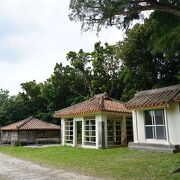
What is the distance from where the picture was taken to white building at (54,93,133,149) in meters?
20.6

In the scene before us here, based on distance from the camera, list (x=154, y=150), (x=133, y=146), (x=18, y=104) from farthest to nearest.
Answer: (x=18, y=104) < (x=133, y=146) < (x=154, y=150)

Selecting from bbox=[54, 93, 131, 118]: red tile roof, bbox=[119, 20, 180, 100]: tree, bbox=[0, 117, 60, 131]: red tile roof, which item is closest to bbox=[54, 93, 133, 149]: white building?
bbox=[54, 93, 131, 118]: red tile roof

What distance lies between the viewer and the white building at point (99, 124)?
2062 centimetres

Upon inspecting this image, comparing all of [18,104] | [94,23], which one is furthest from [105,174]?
[18,104]

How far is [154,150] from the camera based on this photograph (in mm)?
15711

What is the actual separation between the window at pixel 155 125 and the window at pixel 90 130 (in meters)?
5.62

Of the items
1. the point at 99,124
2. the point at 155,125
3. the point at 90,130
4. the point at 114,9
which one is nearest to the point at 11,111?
the point at 90,130

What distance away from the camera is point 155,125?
16.8m

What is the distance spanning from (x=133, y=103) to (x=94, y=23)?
332 inches

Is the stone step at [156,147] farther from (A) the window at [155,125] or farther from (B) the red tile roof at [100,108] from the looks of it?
(B) the red tile roof at [100,108]

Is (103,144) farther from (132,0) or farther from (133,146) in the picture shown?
(132,0)

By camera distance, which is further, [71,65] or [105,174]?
A: [71,65]

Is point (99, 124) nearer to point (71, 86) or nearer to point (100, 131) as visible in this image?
point (100, 131)

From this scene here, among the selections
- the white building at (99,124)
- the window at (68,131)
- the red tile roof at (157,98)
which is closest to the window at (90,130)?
the white building at (99,124)
